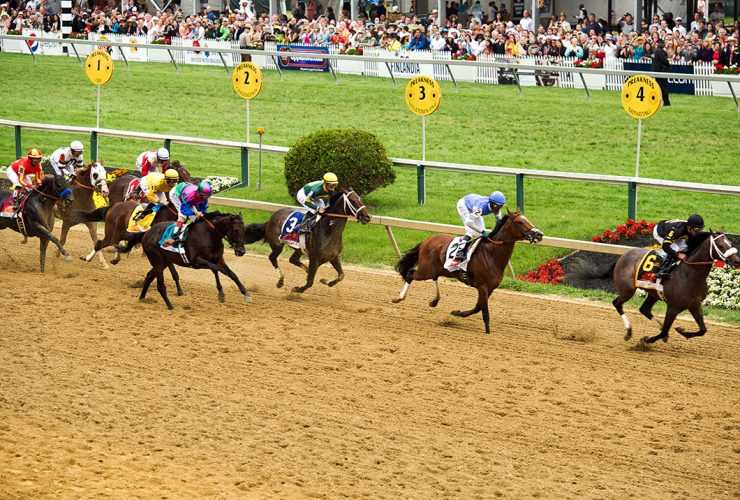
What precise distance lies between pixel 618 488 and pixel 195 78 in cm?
2477

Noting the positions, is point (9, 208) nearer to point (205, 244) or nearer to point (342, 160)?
Answer: point (205, 244)

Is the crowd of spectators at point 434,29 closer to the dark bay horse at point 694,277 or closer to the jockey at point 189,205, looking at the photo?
the dark bay horse at point 694,277

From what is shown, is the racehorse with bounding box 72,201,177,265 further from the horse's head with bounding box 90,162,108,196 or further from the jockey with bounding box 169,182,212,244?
the jockey with bounding box 169,182,212,244

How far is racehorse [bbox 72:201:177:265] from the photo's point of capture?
15.1 metres

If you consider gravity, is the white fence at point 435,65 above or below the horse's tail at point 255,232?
above

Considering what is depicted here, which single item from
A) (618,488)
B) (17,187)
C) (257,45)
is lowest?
(618,488)

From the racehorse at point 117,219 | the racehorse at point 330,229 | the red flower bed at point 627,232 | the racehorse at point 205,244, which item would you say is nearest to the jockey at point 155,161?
the racehorse at point 117,219

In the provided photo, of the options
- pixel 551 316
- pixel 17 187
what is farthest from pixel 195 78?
pixel 551 316

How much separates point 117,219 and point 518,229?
5.84 metres

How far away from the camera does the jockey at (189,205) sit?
13859 millimetres

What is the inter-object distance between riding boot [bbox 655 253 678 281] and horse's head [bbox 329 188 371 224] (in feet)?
11.4

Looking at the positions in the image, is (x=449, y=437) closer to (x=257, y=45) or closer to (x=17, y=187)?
(x=17, y=187)

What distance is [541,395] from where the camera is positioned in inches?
436

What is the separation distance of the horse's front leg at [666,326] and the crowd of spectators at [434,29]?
1484 cm
